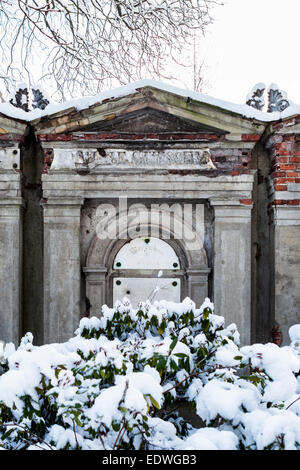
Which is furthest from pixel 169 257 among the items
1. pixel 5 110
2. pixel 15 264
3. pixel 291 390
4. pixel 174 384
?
pixel 291 390

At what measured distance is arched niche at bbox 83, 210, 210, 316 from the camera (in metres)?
5.73

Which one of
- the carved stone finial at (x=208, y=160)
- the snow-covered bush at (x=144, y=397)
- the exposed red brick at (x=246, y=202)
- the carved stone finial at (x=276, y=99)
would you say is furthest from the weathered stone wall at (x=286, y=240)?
the snow-covered bush at (x=144, y=397)

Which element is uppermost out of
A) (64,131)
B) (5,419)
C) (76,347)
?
(64,131)

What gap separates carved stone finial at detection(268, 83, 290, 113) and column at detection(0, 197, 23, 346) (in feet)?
10.4

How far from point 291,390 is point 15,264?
388 cm

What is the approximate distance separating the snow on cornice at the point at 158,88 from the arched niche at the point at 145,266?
1.35m

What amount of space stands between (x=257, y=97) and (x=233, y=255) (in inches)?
77.1

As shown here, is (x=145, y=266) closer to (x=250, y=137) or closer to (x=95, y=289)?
(x=95, y=289)

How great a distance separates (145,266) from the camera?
5.83 metres

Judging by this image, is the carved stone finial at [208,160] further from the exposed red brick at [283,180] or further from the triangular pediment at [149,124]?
the exposed red brick at [283,180]

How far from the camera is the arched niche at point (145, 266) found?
5734 mm

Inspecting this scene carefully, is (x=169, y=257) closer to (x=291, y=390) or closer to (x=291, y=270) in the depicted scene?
(x=291, y=270)

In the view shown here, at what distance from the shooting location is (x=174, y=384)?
2799 mm

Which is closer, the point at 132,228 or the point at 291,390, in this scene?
the point at 291,390
